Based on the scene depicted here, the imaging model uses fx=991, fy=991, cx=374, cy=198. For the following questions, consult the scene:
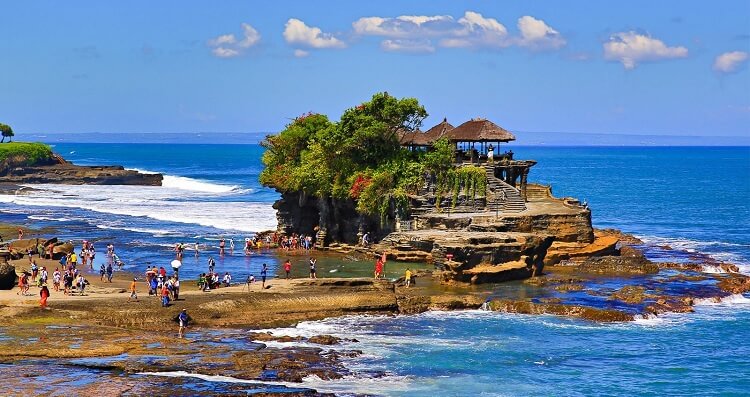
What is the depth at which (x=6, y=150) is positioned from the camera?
143m

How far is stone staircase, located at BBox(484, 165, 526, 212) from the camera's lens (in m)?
58.6

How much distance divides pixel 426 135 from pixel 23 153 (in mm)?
96140

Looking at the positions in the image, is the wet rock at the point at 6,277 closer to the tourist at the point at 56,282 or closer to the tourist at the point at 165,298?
the tourist at the point at 56,282

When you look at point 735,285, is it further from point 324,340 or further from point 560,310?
point 324,340

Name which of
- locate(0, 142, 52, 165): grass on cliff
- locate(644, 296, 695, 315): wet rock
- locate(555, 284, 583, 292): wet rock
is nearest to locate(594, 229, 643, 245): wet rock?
locate(555, 284, 583, 292): wet rock

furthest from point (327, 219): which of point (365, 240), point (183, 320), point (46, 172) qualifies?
point (46, 172)

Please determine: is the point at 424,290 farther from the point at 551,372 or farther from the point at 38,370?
the point at 38,370

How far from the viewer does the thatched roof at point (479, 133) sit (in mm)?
60531

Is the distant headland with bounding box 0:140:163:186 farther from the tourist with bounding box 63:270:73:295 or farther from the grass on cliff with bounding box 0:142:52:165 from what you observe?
the tourist with bounding box 63:270:73:295

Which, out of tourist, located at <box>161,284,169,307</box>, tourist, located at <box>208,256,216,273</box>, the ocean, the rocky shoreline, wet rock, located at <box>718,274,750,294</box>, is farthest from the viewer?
the rocky shoreline

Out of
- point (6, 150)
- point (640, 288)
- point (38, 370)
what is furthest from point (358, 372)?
point (6, 150)

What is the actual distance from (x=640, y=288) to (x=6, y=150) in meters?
116

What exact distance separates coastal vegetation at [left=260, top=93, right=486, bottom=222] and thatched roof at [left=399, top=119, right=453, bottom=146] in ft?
1.60

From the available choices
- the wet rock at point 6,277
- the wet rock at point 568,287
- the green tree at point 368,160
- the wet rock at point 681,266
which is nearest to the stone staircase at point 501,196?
the green tree at point 368,160
